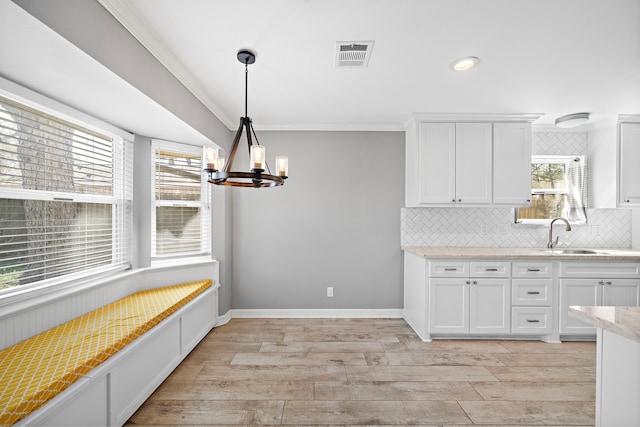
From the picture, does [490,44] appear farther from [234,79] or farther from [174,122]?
[174,122]

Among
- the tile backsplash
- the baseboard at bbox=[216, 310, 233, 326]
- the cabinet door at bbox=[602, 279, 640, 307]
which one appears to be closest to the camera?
the cabinet door at bbox=[602, 279, 640, 307]

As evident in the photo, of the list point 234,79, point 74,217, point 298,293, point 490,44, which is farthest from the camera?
point 298,293

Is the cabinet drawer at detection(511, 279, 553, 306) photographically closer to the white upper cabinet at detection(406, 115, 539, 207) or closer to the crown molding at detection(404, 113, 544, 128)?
the white upper cabinet at detection(406, 115, 539, 207)

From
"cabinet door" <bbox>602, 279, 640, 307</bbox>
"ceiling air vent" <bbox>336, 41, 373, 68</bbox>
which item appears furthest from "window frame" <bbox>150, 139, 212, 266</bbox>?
"cabinet door" <bbox>602, 279, 640, 307</bbox>

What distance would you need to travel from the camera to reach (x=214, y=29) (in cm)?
179

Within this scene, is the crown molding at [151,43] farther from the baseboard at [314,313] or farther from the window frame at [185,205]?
the baseboard at [314,313]

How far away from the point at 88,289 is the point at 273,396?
65.7 inches

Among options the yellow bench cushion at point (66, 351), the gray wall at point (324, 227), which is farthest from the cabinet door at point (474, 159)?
the yellow bench cushion at point (66, 351)

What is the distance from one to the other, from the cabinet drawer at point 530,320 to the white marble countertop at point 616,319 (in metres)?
2.00

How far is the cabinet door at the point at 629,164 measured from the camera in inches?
127

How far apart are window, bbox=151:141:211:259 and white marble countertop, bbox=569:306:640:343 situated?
331cm

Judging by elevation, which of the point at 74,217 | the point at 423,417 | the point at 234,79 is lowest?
the point at 423,417

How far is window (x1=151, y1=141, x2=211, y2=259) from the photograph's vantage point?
3.02 metres

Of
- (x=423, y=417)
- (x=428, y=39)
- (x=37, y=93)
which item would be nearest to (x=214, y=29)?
(x=37, y=93)
